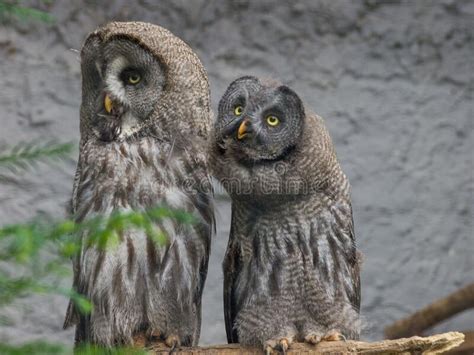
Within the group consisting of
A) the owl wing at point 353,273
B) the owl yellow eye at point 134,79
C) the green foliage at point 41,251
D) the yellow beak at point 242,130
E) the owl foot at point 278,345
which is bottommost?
the green foliage at point 41,251

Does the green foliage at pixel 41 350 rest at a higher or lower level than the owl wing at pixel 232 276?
lower

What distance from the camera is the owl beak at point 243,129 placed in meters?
2.96

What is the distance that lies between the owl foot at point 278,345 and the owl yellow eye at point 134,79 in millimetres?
1101

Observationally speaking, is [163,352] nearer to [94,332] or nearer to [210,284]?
[94,332]

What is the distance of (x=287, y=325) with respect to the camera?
9.71 ft

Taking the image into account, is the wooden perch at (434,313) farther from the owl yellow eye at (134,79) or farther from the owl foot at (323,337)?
the owl yellow eye at (134,79)

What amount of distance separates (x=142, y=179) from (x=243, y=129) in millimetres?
445

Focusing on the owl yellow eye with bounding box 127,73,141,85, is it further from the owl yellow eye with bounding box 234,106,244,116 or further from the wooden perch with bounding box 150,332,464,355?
the wooden perch with bounding box 150,332,464,355

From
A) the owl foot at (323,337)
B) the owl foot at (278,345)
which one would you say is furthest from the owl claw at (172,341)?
the owl foot at (323,337)

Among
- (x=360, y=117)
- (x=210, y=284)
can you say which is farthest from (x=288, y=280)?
(x=360, y=117)

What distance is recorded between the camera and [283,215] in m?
3.01

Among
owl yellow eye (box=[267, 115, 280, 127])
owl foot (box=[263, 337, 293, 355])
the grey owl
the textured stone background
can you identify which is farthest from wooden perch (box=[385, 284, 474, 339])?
owl yellow eye (box=[267, 115, 280, 127])

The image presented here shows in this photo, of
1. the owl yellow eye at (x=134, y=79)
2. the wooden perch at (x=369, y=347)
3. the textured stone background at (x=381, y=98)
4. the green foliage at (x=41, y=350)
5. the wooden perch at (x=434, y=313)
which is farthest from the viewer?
the textured stone background at (x=381, y=98)

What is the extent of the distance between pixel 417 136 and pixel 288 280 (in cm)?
247
